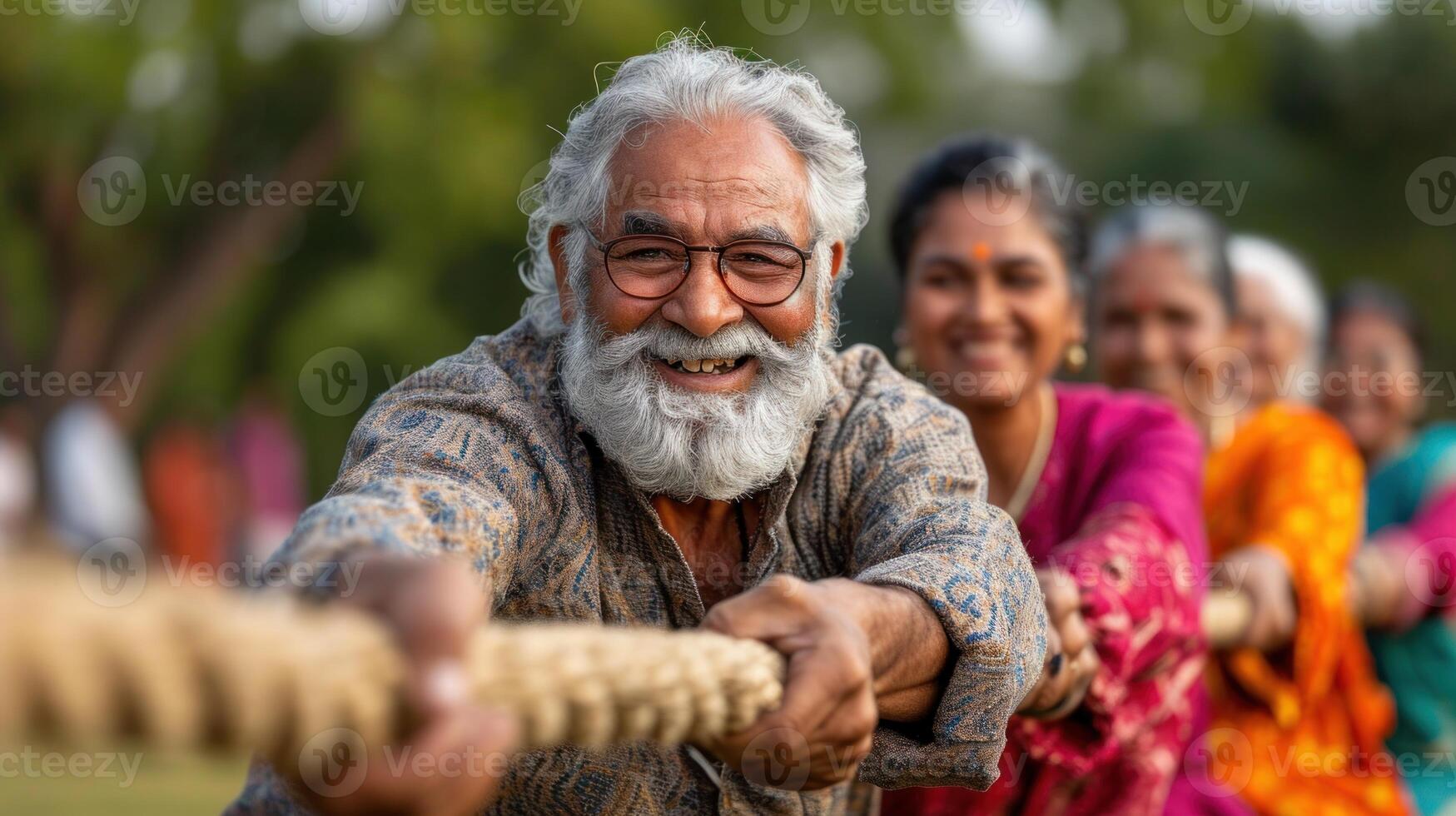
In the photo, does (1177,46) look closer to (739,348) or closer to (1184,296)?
(1184,296)

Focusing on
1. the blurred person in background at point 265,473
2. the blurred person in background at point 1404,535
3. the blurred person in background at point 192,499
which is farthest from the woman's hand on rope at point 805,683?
the blurred person in background at point 192,499

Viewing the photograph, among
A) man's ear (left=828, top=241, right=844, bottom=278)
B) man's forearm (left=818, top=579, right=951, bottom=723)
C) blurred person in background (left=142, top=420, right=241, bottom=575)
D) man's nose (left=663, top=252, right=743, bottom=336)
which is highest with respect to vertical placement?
man's ear (left=828, top=241, right=844, bottom=278)

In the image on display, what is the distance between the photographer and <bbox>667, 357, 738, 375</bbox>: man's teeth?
2725 millimetres

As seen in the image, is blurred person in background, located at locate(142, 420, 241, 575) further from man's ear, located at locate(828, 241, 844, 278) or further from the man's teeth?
the man's teeth

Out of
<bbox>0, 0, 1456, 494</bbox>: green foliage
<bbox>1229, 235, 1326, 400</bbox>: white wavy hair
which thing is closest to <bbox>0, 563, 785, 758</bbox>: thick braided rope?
<bbox>1229, 235, 1326, 400</bbox>: white wavy hair

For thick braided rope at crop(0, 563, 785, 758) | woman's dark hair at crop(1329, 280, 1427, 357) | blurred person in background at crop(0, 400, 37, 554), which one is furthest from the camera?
blurred person in background at crop(0, 400, 37, 554)

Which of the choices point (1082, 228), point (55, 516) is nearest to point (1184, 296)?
point (1082, 228)

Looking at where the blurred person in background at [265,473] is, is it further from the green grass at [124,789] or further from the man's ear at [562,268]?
the man's ear at [562,268]

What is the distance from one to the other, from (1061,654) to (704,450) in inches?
32.1

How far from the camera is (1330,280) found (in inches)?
667

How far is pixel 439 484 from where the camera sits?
2.27 meters

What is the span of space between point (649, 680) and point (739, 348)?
1.04 meters

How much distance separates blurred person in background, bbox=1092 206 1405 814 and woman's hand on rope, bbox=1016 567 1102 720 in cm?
103

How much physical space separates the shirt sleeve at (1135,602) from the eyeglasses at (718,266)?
891 millimetres
